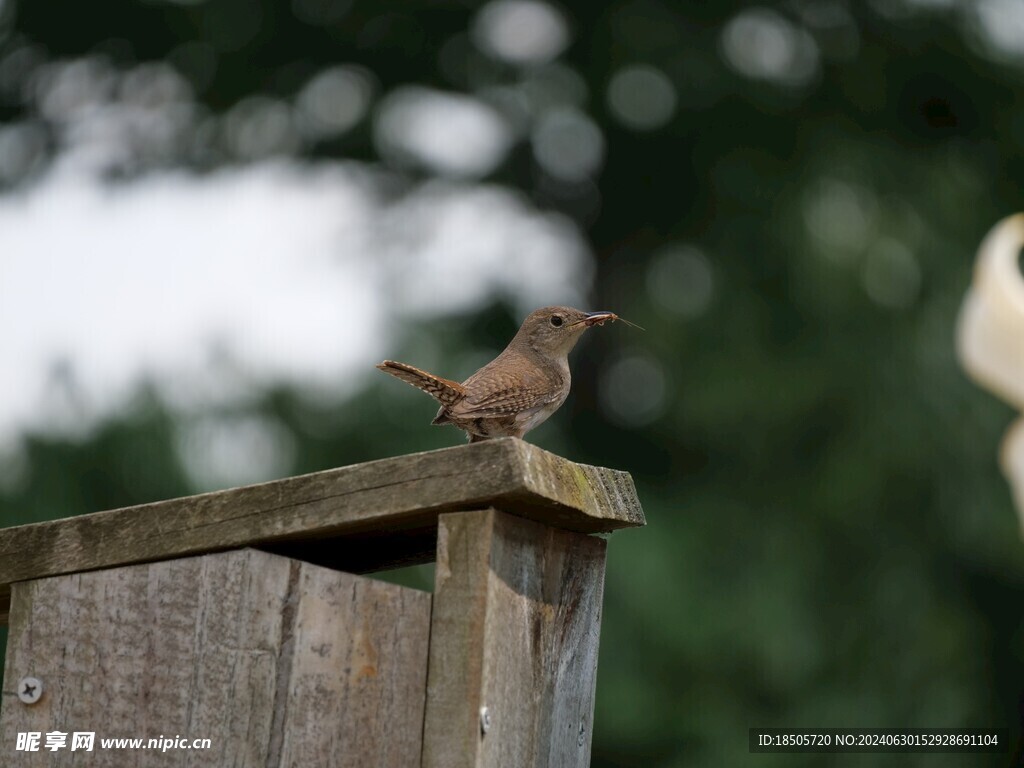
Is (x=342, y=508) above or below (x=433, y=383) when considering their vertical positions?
below

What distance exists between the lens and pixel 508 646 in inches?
93.0

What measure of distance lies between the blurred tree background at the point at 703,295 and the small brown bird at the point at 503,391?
3290 mm

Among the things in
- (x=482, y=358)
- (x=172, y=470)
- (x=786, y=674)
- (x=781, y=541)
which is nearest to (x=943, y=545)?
(x=781, y=541)

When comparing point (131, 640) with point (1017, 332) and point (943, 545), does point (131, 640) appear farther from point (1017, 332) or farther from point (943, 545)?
point (943, 545)

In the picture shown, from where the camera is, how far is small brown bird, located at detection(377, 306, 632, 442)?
3211mm

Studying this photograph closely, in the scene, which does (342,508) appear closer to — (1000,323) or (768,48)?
(1000,323)

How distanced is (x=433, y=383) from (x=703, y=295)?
506 cm

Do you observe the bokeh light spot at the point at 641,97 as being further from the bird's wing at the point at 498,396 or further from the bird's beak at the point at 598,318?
the bird's wing at the point at 498,396

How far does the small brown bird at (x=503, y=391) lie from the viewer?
321 cm

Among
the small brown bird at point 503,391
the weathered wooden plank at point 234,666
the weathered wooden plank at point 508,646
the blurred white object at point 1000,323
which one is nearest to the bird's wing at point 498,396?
the small brown bird at point 503,391

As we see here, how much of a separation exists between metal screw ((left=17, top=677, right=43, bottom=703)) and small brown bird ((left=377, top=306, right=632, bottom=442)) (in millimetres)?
964

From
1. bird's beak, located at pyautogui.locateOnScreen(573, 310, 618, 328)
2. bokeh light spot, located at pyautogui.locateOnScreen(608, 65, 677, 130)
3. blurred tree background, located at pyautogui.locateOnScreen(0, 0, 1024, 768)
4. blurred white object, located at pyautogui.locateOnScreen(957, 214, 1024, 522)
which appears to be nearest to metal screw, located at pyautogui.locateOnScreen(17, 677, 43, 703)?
bird's beak, located at pyautogui.locateOnScreen(573, 310, 618, 328)


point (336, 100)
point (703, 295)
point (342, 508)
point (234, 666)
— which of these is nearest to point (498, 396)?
point (342, 508)

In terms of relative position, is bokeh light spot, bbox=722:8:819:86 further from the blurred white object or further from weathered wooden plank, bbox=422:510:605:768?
weathered wooden plank, bbox=422:510:605:768
